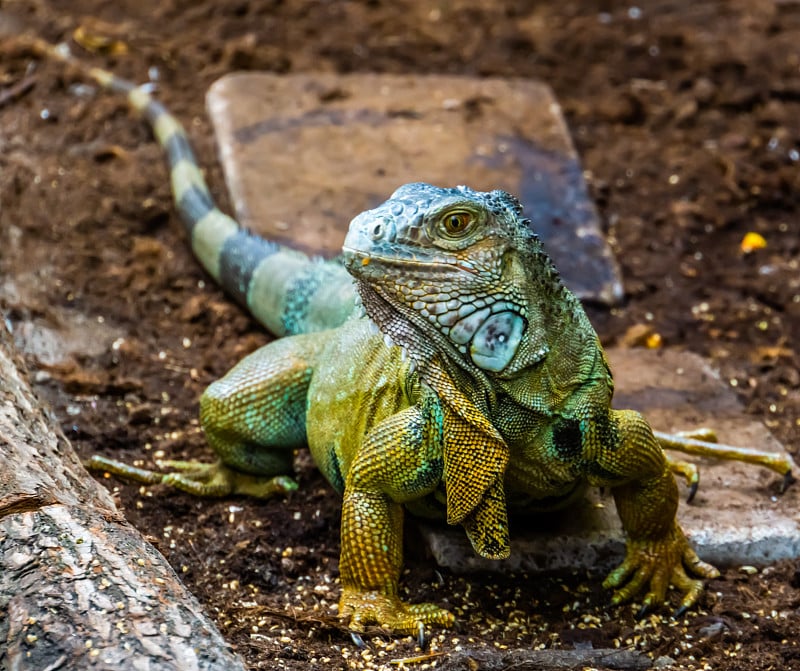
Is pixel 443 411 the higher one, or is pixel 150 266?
pixel 443 411

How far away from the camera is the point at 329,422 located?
4.40 metres

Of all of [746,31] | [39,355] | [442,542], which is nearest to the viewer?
[442,542]

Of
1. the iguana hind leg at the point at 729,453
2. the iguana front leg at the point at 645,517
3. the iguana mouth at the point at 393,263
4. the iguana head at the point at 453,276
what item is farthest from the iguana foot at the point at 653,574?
the iguana mouth at the point at 393,263

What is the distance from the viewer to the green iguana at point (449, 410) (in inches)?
140

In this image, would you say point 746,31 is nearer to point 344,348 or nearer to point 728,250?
point 728,250

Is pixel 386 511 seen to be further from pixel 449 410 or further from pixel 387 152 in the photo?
pixel 387 152

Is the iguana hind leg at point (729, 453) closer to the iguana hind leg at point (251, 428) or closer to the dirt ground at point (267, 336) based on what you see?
the dirt ground at point (267, 336)

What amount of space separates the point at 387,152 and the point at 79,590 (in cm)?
471

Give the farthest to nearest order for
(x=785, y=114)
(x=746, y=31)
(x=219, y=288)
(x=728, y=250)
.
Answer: (x=746, y=31)
(x=785, y=114)
(x=728, y=250)
(x=219, y=288)

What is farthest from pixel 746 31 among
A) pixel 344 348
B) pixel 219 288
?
pixel 344 348

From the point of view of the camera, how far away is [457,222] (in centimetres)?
358

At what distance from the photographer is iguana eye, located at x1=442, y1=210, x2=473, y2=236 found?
140 inches

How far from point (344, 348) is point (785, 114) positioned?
5.12 meters

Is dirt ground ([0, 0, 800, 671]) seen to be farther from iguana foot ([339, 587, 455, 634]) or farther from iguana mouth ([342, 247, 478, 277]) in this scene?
iguana mouth ([342, 247, 478, 277])
